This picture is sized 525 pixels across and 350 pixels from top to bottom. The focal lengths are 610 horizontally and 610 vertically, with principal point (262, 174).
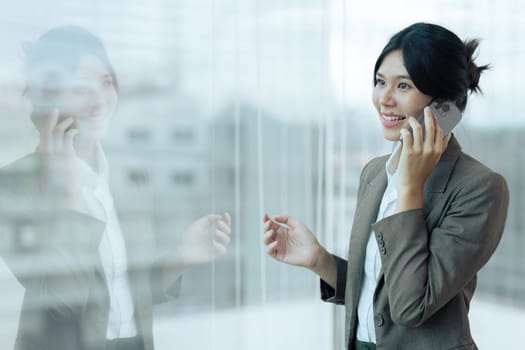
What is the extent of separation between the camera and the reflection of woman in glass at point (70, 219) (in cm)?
144

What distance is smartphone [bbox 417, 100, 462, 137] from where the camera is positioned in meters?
1.33

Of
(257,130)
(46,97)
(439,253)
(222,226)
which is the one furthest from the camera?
(257,130)

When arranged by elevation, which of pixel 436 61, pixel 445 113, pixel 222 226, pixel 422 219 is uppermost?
pixel 436 61

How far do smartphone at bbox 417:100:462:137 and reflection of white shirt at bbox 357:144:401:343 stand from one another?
17 centimetres

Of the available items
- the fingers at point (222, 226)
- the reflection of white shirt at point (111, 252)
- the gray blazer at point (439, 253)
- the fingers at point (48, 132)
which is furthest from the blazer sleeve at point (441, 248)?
the fingers at point (48, 132)

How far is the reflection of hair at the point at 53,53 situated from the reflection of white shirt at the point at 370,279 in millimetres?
808

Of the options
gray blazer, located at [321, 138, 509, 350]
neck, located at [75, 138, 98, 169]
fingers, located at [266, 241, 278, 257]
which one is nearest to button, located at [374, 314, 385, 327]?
gray blazer, located at [321, 138, 509, 350]

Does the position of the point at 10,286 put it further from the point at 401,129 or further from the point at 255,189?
the point at 401,129

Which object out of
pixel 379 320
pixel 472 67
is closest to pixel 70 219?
pixel 379 320

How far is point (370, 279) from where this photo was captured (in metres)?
1.40

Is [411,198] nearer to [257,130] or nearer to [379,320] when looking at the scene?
[379,320]

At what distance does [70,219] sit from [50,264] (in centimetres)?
12

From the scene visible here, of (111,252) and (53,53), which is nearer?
(53,53)

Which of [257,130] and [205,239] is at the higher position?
[257,130]
